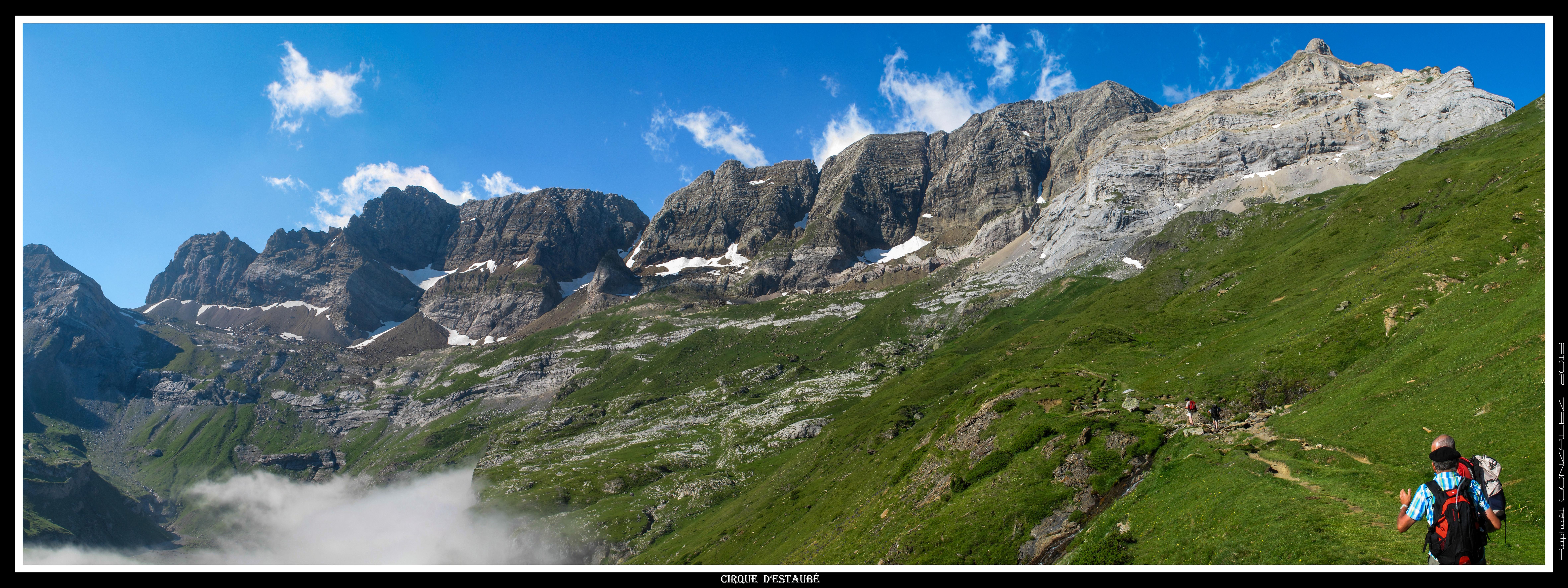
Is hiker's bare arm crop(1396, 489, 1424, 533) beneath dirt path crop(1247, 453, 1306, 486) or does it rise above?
beneath

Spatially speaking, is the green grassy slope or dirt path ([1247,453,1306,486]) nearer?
the green grassy slope

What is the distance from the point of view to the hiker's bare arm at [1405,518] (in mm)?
13734

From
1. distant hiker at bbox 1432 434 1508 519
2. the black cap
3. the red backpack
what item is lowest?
the red backpack

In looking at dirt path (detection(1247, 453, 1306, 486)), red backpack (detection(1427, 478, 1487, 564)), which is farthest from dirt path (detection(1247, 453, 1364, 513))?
red backpack (detection(1427, 478, 1487, 564))

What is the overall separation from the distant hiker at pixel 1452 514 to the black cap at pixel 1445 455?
1 centimetres

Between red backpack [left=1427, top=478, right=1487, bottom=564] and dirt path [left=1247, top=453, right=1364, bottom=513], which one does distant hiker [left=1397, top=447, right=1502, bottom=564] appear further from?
dirt path [left=1247, top=453, right=1364, bottom=513]

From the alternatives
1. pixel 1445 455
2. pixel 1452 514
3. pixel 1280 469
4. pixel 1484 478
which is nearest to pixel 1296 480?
pixel 1280 469

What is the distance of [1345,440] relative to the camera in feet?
114

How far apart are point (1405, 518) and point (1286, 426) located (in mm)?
32916

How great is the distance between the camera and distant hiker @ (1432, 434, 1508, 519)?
13.9m

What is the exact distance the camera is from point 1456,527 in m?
14.4

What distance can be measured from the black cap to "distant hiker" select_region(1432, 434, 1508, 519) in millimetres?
55
